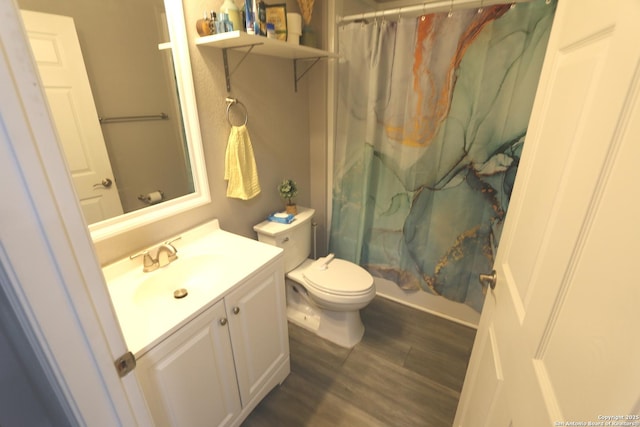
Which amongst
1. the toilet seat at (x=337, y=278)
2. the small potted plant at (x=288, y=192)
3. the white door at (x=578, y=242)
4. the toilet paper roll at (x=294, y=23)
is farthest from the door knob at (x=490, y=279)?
the toilet paper roll at (x=294, y=23)

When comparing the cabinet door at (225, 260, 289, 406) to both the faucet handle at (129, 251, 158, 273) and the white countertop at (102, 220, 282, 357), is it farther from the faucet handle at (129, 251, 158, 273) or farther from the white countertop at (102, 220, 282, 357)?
the faucet handle at (129, 251, 158, 273)

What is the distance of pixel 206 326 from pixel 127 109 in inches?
38.1

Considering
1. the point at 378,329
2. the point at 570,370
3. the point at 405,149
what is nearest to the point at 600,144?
the point at 570,370

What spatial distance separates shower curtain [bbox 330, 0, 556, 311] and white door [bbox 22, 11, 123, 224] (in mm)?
1383

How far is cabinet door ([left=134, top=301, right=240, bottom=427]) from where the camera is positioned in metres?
0.91

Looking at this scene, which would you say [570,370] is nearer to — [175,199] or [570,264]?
[570,264]

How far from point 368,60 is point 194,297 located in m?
1.65

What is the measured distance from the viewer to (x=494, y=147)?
5.24 ft

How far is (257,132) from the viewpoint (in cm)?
172

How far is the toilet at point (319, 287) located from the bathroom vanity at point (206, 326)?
1.07 ft

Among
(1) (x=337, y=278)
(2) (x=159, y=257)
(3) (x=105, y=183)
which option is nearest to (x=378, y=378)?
(1) (x=337, y=278)

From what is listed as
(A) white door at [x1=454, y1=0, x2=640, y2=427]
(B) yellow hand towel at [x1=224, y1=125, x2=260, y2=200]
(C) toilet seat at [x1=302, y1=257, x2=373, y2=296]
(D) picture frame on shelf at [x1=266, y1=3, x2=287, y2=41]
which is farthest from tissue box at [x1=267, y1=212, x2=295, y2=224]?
(A) white door at [x1=454, y1=0, x2=640, y2=427]

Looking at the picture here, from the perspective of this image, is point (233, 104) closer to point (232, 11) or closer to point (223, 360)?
point (232, 11)

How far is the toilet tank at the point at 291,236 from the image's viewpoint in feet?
5.70
